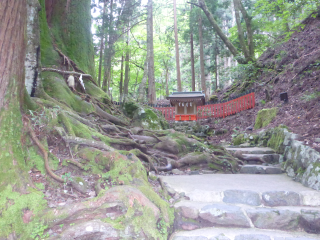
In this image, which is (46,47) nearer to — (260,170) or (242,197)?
(242,197)

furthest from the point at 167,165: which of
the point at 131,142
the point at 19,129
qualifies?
the point at 19,129

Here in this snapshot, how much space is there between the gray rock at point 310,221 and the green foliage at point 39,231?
2.95 meters

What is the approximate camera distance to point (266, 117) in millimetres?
9266

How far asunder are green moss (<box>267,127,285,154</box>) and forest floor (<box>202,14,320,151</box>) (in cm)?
30

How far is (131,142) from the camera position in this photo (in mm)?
4746

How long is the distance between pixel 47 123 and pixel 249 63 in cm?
1512

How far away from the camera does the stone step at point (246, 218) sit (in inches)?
113

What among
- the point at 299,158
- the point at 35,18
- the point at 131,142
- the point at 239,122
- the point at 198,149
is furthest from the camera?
the point at 239,122

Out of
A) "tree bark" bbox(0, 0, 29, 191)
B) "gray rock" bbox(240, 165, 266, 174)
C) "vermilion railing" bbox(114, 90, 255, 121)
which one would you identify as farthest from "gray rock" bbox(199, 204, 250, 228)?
"vermilion railing" bbox(114, 90, 255, 121)

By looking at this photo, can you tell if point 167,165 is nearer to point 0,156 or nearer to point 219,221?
point 219,221

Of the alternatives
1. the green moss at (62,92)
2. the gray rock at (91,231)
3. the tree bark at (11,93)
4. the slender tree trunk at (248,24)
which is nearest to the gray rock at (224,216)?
the gray rock at (91,231)

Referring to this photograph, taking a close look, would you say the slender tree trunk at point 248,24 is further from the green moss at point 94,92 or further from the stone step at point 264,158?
the green moss at point 94,92

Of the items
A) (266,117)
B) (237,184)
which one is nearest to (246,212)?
(237,184)

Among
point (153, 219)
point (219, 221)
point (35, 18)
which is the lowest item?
point (219, 221)
